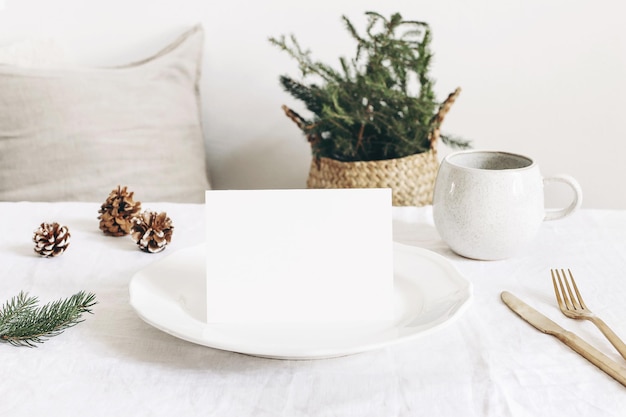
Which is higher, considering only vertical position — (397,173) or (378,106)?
(378,106)

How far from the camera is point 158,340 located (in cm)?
57

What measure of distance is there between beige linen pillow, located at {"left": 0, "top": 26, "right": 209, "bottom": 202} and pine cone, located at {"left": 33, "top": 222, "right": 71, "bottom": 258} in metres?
0.54

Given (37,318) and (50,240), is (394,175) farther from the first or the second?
(37,318)

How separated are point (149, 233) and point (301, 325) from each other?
0.30m

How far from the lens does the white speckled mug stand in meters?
0.73

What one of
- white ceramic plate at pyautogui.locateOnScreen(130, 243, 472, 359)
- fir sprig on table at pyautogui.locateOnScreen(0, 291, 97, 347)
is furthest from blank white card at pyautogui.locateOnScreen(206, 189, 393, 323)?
fir sprig on table at pyautogui.locateOnScreen(0, 291, 97, 347)

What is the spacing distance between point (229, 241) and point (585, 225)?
51 cm

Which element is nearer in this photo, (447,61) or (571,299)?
(571,299)

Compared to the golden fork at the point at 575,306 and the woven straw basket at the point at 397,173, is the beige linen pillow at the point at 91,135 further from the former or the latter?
the golden fork at the point at 575,306

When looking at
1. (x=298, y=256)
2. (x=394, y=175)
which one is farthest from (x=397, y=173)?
(x=298, y=256)

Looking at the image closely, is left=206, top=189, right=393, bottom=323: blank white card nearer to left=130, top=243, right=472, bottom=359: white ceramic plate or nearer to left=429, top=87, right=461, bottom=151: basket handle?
left=130, top=243, right=472, bottom=359: white ceramic plate

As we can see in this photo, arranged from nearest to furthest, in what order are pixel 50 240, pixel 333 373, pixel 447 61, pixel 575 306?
pixel 333 373
pixel 575 306
pixel 50 240
pixel 447 61

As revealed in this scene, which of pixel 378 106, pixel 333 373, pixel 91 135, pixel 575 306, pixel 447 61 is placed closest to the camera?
pixel 333 373

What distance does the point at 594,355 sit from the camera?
0.54m
